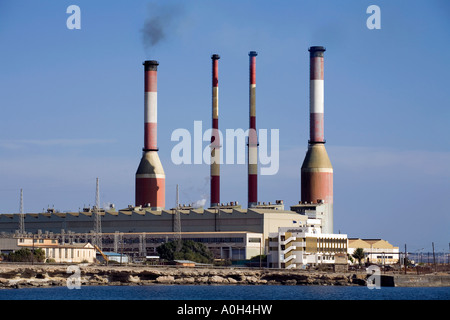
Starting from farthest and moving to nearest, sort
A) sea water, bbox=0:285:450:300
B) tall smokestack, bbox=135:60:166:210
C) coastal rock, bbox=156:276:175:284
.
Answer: tall smokestack, bbox=135:60:166:210 → coastal rock, bbox=156:276:175:284 → sea water, bbox=0:285:450:300

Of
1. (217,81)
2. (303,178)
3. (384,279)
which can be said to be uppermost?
(217,81)

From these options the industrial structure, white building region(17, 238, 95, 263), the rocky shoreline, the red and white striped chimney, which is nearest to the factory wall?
the industrial structure

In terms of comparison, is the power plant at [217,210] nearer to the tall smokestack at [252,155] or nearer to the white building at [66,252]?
the tall smokestack at [252,155]

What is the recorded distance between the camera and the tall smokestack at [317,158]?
12681cm

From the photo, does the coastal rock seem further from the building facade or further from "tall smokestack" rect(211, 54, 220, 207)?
the building facade

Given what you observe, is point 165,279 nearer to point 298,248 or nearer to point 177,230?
point 298,248

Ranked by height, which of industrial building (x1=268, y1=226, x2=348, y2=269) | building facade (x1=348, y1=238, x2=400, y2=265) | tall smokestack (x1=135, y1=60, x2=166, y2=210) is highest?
tall smokestack (x1=135, y1=60, x2=166, y2=210)

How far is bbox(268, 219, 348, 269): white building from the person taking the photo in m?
113

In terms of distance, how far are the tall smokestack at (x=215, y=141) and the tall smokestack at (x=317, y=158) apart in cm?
1085

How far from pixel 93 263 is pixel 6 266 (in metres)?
14.5
